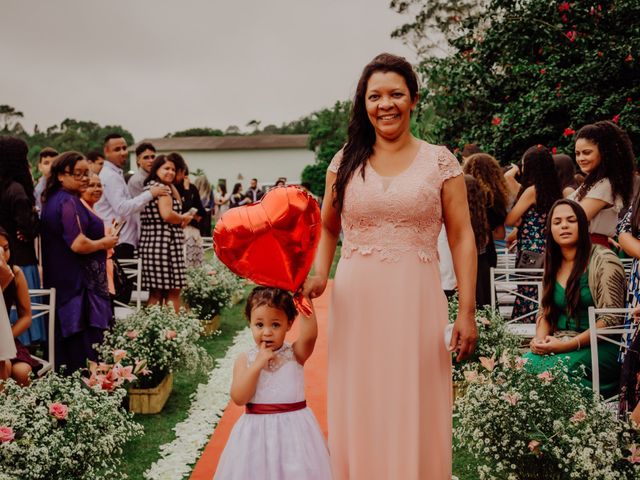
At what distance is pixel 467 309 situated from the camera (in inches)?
109

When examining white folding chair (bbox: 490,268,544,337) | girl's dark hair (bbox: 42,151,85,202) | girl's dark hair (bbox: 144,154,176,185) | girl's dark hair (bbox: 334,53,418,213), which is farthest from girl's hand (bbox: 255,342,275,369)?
girl's dark hair (bbox: 144,154,176,185)

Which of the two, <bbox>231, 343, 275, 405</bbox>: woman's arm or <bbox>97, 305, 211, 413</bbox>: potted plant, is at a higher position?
<bbox>231, 343, 275, 405</bbox>: woman's arm

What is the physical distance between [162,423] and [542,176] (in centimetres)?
354

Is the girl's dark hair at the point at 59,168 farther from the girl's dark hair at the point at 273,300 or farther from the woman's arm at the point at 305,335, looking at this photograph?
the woman's arm at the point at 305,335

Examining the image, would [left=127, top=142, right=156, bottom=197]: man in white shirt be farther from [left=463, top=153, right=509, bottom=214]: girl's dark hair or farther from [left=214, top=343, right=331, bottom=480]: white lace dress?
[left=214, top=343, right=331, bottom=480]: white lace dress

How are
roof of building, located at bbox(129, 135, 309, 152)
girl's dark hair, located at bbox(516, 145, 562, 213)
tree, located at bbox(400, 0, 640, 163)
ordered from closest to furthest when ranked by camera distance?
girl's dark hair, located at bbox(516, 145, 562, 213), tree, located at bbox(400, 0, 640, 163), roof of building, located at bbox(129, 135, 309, 152)

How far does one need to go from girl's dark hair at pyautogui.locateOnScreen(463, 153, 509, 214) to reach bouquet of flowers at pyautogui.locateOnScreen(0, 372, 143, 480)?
11.6ft

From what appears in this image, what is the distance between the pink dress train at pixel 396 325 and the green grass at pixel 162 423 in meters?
1.83

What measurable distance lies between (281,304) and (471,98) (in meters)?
8.98

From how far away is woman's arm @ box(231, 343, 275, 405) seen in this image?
9.21ft

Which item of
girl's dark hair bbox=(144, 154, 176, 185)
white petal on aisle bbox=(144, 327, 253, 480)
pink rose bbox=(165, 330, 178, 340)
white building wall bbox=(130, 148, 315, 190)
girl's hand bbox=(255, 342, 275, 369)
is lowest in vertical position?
white petal on aisle bbox=(144, 327, 253, 480)

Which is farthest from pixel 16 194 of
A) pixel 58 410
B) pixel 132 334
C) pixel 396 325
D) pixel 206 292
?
pixel 396 325

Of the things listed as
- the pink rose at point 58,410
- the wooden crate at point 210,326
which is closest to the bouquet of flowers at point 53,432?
the pink rose at point 58,410

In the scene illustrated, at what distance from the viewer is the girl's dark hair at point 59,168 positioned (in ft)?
16.0
